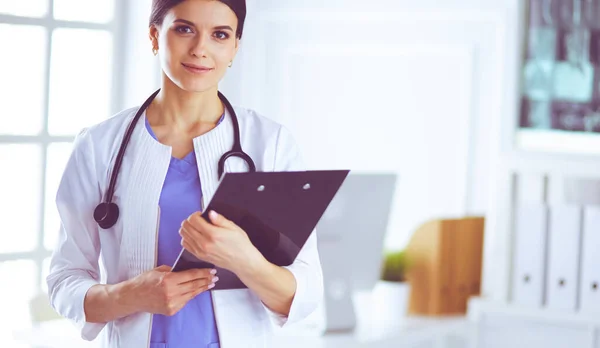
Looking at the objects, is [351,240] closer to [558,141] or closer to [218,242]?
[558,141]

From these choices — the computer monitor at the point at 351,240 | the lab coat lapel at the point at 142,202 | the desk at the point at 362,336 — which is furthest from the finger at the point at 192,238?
the computer monitor at the point at 351,240

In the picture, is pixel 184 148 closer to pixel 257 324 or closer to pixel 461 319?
pixel 257 324

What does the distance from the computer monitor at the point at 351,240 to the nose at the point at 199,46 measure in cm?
144

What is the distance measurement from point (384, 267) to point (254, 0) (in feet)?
3.98

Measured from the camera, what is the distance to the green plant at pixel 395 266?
2918 mm

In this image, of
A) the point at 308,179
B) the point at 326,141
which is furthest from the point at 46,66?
the point at 308,179

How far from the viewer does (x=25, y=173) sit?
9.29 feet

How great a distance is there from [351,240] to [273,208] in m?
1.57

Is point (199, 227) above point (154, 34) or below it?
below

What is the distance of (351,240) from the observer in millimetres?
2682

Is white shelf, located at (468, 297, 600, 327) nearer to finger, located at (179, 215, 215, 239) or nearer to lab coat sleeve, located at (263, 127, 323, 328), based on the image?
lab coat sleeve, located at (263, 127, 323, 328)

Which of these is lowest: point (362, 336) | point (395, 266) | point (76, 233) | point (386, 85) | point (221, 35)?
point (362, 336)

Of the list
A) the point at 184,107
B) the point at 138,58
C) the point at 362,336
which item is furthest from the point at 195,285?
the point at 138,58

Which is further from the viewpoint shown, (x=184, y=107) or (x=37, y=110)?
(x=37, y=110)
